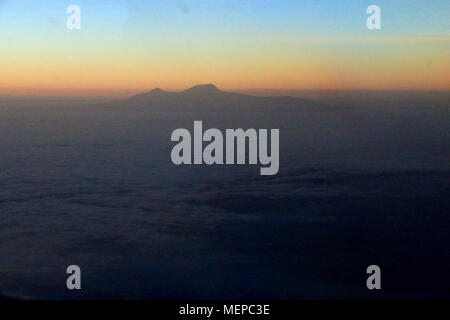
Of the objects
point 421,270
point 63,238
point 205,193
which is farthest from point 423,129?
point 63,238

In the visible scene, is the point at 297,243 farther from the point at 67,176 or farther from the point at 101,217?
the point at 67,176

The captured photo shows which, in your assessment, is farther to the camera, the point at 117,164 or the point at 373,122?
the point at 117,164

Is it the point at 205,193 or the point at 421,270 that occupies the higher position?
the point at 205,193

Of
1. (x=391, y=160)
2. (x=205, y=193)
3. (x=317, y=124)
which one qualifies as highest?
(x=317, y=124)
